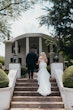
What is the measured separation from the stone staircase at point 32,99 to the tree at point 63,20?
596 inches

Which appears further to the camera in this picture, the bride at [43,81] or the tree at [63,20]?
the tree at [63,20]

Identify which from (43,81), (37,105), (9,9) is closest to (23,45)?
(9,9)

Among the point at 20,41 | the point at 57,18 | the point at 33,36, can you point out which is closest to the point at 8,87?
the point at 57,18

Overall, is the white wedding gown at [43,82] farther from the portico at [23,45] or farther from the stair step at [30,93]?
the portico at [23,45]

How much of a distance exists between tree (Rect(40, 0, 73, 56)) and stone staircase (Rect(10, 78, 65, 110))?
15.1m

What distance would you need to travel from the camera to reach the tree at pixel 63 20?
2878cm

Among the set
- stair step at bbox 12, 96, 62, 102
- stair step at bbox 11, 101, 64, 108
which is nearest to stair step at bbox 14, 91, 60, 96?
stair step at bbox 12, 96, 62, 102

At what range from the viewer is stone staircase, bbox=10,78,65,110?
11.5 metres

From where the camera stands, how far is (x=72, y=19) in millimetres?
29250

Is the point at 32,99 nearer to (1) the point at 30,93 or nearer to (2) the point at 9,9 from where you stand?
(1) the point at 30,93

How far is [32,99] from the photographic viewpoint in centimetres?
1227

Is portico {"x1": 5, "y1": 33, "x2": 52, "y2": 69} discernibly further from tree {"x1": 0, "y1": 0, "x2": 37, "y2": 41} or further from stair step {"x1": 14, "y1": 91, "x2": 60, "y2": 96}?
stair step {"x1": 14, "y1": 91, "x2": 60, "y2": 96}

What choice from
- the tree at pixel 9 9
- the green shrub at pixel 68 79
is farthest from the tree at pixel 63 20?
the green shrub at pixel 68 79

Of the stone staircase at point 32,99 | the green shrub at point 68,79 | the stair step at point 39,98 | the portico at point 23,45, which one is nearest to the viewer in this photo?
the green shrub at point 68,79
